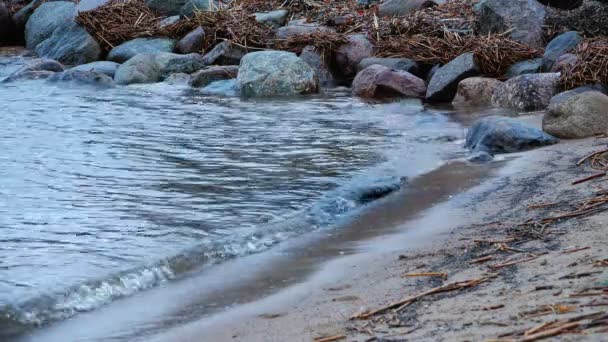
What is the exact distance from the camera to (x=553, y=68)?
10.1m

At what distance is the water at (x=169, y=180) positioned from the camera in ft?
14.9

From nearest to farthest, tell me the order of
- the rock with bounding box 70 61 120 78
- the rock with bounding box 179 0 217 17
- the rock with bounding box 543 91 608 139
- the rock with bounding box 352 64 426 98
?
1. the rock with bounding box 543 91 608 139
2. the rock with bounding box 352 64 426 98
3. the rock with bounding box 70 61 120 78
4. the rock with bounding box 179 0 217 17

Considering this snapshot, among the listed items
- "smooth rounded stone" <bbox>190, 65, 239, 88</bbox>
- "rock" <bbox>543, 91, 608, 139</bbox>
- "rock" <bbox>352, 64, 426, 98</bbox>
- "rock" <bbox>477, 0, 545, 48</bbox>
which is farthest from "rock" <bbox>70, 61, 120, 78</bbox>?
"rock" <bbox>543, 91, 608, 139</bbox>

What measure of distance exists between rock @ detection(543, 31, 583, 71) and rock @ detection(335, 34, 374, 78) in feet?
9.36

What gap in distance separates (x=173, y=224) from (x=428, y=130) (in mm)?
3887

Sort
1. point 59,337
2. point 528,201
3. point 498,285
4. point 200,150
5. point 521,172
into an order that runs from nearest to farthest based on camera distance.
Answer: point 498,285
point 59,337
point 528,201
point 521,172
point 200,150

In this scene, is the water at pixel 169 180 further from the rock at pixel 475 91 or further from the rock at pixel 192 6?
the rock at pixel 192 6

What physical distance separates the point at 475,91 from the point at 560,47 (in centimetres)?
106

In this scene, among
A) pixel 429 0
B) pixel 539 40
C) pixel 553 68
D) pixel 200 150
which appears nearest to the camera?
pixel 200 150

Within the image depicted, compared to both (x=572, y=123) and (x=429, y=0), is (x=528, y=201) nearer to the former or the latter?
(x=572, y=123)

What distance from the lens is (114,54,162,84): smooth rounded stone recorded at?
12984mm

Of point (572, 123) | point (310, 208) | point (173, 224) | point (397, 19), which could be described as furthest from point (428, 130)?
point (397, 19)

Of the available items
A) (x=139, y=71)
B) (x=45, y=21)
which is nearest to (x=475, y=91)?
(x=139, y=71)

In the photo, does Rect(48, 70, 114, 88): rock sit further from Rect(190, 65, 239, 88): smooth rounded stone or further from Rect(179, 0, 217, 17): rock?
Rect(179, 0, 217, 17): rock
